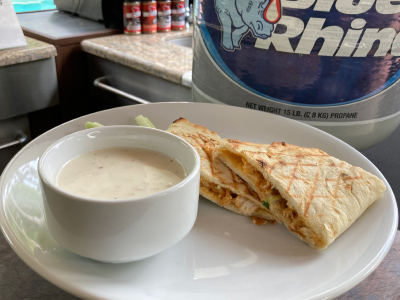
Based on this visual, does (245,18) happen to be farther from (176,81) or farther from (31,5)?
(31,5)

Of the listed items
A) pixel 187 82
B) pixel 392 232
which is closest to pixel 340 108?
pixel 392 232

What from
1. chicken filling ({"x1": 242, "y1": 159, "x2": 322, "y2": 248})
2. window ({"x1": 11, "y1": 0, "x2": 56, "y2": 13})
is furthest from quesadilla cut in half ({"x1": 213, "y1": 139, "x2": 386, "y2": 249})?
window ({"x1": 11, "y1": 0, "x2": 56, "y2": 13})

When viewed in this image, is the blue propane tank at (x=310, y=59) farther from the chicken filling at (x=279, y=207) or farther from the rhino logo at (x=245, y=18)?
the chicken filling at (x=279, y=207)

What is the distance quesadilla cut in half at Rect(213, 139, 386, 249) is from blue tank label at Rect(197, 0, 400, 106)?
0.12m

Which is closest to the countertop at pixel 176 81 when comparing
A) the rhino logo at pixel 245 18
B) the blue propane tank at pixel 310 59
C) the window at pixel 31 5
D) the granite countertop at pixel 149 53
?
the granite countertop at pixel 149 53

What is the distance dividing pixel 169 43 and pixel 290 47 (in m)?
1.29

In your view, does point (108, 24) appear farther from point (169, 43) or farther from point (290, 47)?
point (290, 47)

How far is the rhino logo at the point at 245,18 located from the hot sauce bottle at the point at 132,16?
1267 mm

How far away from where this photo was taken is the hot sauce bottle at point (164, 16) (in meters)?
1.98

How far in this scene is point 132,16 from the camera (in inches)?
76.0

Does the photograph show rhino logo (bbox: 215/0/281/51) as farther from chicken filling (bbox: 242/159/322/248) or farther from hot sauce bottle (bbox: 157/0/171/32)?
hot sauce bottle (bbox: 157/0/171/32)

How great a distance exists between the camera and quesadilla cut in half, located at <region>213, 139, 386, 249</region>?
58 centimetres

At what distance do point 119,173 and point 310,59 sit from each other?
39cm

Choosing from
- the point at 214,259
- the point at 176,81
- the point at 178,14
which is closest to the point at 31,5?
the point at 178,14
